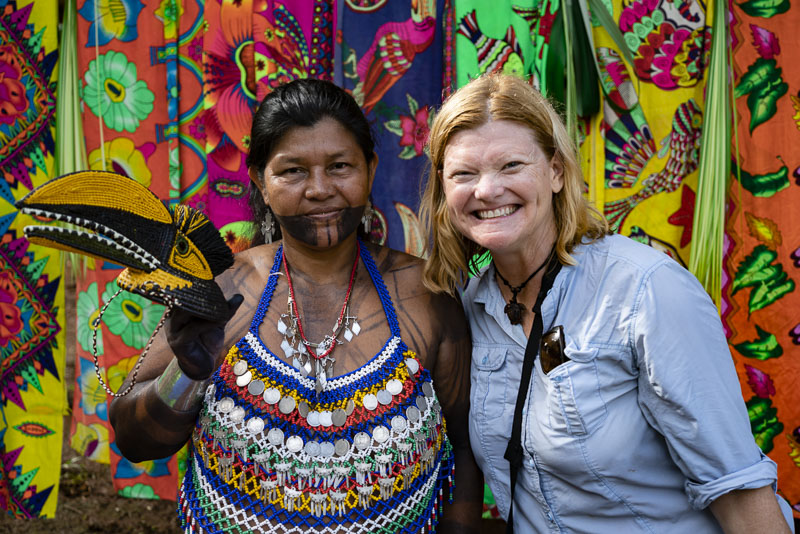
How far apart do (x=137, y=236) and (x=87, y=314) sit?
3.96 ft

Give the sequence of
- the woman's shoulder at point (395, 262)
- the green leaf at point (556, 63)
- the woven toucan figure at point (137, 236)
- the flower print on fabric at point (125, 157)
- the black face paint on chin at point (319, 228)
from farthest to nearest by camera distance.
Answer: the flower print on fabric at point (125, 157) → the green leaf at point (556, 63) → the woman's shoulder at point (395, 262) → the black face paint on chin at point (319, 228) → the woven toucan figure at point (137, 236)

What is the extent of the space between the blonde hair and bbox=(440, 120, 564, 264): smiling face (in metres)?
0.03

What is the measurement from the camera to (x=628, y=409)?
1.53 m

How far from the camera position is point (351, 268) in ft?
6.35

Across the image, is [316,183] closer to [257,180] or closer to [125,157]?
[257,180]

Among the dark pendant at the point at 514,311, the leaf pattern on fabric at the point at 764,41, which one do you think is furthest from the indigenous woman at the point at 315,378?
the leaf pattern on fabric at the point at 764,41

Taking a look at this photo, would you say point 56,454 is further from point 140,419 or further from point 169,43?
point 169,43

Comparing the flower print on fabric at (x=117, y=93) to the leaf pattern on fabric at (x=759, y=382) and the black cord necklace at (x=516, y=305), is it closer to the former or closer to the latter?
the black cord necklace at (x=516, y=305)

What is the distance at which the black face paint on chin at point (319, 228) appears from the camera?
177 centimetres

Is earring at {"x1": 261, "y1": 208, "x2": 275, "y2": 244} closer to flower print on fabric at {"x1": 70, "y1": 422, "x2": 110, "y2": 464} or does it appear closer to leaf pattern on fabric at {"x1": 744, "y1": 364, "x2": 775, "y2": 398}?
flower print on fabric at {"x1": 70, "y1": 422, "x2": 110, "y2": 464}

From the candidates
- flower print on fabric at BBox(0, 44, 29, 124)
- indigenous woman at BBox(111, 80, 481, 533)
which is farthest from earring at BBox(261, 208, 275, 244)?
flower print on fabric at BBox(0, 44, 29, 124)

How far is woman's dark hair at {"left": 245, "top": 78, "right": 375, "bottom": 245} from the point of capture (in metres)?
1.75

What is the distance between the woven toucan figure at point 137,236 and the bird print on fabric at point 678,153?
1.31 metres

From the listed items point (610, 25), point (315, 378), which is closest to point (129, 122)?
point (315, 378)
